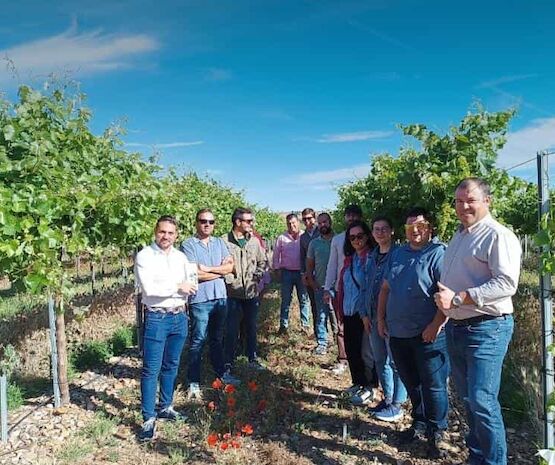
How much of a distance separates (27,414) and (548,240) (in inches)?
173

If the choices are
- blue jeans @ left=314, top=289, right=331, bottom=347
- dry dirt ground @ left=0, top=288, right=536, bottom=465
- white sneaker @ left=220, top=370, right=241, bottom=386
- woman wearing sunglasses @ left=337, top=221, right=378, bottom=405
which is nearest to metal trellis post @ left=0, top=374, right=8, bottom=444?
dry dirt ground @ left=0, top=288, right=536, bottom=465

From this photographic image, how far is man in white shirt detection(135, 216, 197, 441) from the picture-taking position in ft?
12.6

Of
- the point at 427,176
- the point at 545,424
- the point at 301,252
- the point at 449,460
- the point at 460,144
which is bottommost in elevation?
the point at 449,460

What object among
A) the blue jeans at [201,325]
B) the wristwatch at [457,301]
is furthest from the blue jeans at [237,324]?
the wristwatch at [457,301]

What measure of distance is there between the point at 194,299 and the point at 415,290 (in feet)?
7.38

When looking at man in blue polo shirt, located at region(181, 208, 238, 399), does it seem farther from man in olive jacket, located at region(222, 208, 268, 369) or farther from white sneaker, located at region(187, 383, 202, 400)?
man in olive jacket, located at region(222, 208, 268, 369)

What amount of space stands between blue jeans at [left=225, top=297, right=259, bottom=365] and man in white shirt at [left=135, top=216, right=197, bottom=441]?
3.89ft

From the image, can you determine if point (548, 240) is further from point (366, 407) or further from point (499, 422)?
point (366, 407)

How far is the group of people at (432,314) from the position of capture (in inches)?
105

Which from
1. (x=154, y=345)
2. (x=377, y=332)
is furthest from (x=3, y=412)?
(x=377, y=332)

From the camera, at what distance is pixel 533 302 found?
731 centimetres

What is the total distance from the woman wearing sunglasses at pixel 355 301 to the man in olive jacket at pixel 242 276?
3.61ft

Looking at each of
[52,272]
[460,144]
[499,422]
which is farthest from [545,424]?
[52,272]

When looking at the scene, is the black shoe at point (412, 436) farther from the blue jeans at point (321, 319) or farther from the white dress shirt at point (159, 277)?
the blue jeans at point (321, 319)
